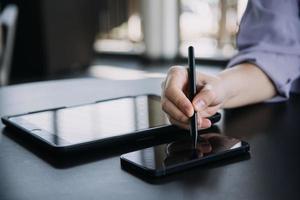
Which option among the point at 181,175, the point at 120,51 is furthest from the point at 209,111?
the point at 120,51

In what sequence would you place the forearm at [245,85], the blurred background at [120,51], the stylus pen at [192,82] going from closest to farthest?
the stylus pen at [192,82], the forearm at [245,85], the blurred background at [120,51]

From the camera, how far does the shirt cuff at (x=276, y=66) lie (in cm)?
77

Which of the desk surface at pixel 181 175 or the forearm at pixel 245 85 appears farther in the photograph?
the forearm at pixel 245 85

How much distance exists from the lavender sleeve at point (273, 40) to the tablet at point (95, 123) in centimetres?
20

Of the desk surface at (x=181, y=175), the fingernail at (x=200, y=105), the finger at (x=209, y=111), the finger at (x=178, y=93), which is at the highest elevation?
the finger at (x=178, y=93)

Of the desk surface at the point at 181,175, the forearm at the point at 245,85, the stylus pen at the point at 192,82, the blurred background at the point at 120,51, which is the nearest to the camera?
the desk surface at the point at 181,175

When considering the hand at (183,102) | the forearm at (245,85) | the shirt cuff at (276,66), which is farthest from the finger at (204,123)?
the shirt cuff at (276,66)

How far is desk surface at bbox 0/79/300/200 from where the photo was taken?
386mm

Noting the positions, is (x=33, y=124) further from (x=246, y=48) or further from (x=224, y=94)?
(x=246, y=48)

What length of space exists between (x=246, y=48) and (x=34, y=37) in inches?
121

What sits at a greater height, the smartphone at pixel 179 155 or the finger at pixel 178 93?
the finger at pixel 178 93

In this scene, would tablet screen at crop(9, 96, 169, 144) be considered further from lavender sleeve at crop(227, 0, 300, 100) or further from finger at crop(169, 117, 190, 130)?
lavender sleeve at crop(227, 0, 300, 100)

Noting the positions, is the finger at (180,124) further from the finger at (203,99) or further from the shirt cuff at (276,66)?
the shirt cuff at (276,66)

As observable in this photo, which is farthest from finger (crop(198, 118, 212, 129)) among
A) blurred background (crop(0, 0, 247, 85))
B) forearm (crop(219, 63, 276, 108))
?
blurred background (crop(0, 0, 247, 85))
